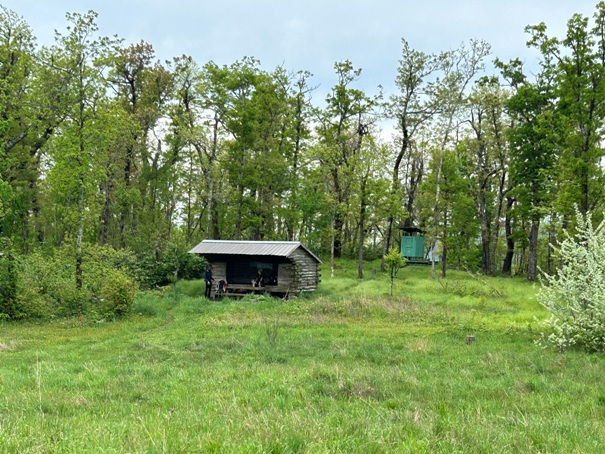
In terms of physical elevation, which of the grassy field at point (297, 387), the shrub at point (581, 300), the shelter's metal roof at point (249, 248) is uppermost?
the shelter's metal roof at point (249, 248)

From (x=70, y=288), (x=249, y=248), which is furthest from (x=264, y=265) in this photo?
(x=70, y=288)

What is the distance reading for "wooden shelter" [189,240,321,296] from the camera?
25.9 m

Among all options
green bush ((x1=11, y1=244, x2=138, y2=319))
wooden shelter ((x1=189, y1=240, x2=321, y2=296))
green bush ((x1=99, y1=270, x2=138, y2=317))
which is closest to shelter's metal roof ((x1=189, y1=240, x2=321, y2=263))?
wooden shelter ((x1=189, y1=240, x2=321, y2=296))

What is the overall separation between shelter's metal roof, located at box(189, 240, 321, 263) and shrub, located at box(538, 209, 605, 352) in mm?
14867

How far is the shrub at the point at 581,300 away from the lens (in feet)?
36.6

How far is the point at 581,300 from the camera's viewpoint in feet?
38.6

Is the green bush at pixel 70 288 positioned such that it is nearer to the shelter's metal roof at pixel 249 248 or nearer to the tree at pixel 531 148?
the shelter's metal roof at pixel 249 248

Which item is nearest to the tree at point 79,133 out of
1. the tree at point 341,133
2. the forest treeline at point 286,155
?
the forest treeline at point 286,155

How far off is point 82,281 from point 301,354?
42.6 feet

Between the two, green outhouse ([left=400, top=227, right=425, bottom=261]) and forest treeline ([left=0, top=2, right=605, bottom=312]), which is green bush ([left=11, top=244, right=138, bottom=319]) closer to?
forest treeline ([left=0, top=2, right=605, bottom=312])

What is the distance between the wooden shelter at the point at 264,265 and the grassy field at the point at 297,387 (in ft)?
26.6

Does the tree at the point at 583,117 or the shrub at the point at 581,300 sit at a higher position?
the tree at the point at 583,117

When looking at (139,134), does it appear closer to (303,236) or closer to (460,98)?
(303,236)

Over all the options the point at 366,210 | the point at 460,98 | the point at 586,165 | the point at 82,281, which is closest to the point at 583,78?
the point at 586,165
